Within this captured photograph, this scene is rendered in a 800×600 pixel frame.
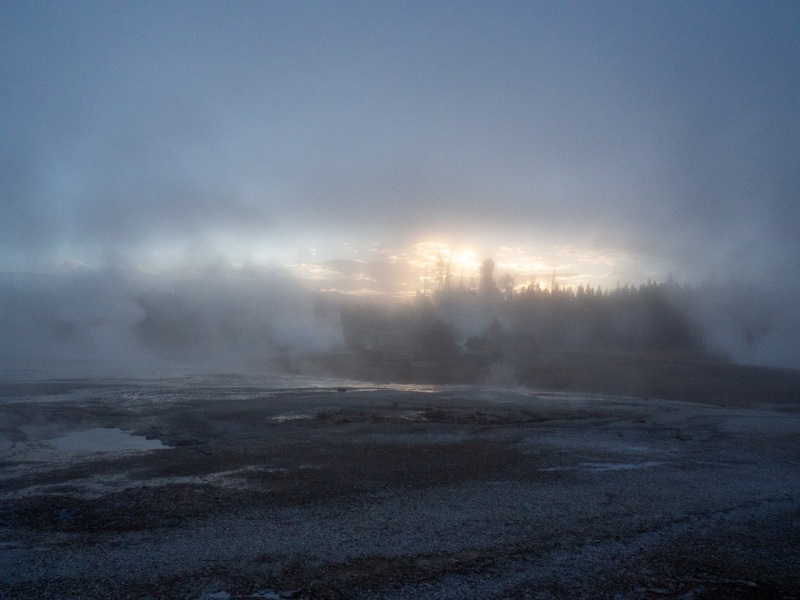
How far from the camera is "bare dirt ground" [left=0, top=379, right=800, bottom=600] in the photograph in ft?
24.4

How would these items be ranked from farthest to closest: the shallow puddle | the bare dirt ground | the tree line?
the tree line → the shallow puddle → the bare dirt ground

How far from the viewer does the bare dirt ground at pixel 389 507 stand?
743 cm

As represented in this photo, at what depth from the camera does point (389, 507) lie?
34.4 feet

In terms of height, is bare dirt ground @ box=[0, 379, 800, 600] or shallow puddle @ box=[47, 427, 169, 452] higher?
shallow puddle @ box=[47, 427, 169, 452]

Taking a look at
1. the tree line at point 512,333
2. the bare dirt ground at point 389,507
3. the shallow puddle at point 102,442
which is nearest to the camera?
the bare dirt ground at point 389,507

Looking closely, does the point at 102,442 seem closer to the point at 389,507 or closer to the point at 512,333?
the point at 389,507

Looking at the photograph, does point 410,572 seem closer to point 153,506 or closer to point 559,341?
point 153,506

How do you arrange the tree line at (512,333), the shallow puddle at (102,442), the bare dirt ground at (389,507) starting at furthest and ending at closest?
1. the tree line at (512,333)
2. the shallow puddle at (102,442)
3. the bare dirt ground at (389,507)

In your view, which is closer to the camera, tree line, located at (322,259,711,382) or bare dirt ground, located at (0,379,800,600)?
bare dirt ground, located at (0,379,800,600)

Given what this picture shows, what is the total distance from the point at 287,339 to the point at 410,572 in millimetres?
60575

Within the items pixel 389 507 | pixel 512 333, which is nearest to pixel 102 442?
pixel 389 507

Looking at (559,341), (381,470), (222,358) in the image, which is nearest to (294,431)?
(381,470)

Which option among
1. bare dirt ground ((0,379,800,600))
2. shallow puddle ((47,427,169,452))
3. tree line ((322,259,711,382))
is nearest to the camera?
bare dirt ground ((0,379,800,600))

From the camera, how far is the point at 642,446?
16875mm
